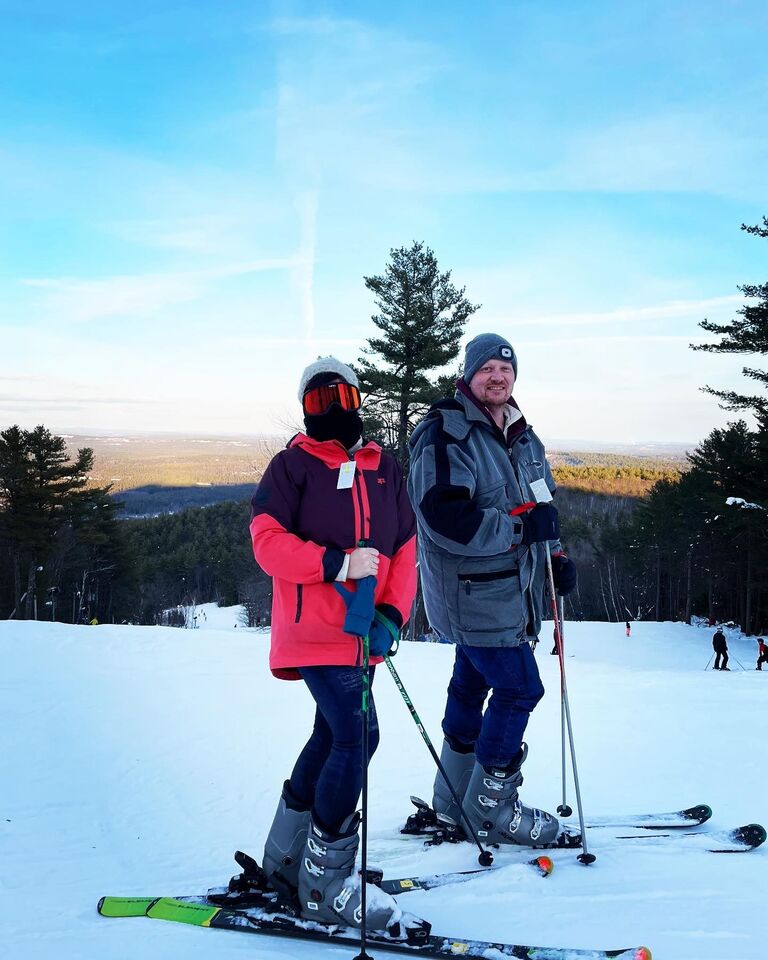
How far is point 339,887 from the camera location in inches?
88.6

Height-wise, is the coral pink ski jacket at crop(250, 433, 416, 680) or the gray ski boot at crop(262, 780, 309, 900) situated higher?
the coral pink ski jacket at crop(250, 433, 416, 680)

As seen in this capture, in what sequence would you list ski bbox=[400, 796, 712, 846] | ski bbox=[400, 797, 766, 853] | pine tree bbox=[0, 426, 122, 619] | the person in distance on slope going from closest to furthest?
the person in distance on slope
ski bbox=[400, 797, 766, 853]
ski bbox=[400, 796, 712, 846]
pine tree bbox=[0, 426, 122, 619]

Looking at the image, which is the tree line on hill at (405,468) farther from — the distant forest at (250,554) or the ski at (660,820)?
the ski at (660,820)

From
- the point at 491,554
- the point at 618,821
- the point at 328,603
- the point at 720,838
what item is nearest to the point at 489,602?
the point at 491,554

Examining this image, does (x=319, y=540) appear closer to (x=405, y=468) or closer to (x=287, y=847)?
(x=287, y=847)

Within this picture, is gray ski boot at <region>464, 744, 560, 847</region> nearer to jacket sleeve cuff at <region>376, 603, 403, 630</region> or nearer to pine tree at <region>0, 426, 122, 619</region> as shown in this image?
jacket sleeve cuff at <region>376, 603, 403, 630</region>

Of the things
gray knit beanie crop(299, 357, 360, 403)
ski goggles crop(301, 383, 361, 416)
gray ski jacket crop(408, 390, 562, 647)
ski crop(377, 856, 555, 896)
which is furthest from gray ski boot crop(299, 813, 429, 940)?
gray knit beanie crop(299, 357, 360, 403)

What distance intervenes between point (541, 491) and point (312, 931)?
1858 mm

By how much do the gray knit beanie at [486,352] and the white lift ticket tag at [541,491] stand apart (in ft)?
1.70

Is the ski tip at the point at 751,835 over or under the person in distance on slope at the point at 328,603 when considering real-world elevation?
under

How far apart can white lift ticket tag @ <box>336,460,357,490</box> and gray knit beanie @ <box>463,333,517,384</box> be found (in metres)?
0.82

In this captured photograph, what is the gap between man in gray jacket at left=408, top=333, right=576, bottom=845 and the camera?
8.93 feet

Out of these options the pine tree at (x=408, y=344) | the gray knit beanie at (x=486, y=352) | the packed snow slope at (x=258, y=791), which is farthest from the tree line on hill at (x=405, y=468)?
the gray knit beanie at (x=486, y=352)

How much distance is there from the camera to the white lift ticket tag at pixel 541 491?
288cm
